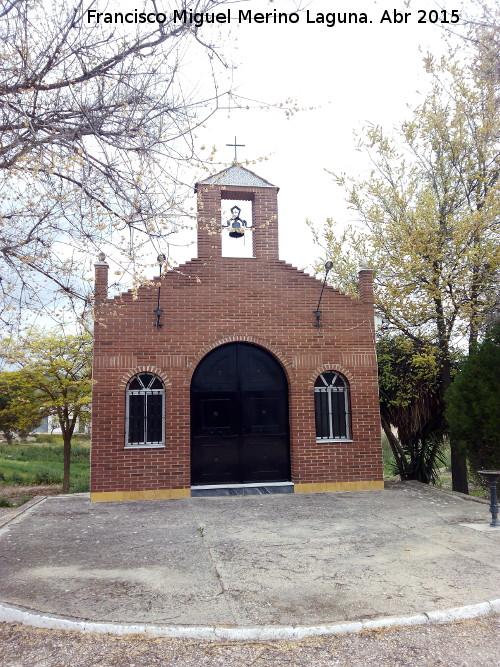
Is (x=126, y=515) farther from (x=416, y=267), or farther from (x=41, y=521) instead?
(x=416, y=267)

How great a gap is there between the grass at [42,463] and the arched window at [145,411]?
22.3 ft

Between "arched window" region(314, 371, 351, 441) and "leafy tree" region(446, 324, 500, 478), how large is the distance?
217 cm

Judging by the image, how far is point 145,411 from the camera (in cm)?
1062

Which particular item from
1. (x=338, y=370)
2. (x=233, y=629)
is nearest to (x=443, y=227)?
(x=338, y=370)

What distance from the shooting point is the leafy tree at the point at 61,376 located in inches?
582

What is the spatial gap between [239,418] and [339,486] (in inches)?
99.9

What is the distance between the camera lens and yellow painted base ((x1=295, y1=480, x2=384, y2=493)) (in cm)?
1080

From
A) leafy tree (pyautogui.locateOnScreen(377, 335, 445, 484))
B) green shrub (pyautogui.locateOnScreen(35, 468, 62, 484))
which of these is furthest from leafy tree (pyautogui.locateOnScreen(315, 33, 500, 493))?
green shrub (pyautogui.locateOnScreen(35, 468, 62, 484))

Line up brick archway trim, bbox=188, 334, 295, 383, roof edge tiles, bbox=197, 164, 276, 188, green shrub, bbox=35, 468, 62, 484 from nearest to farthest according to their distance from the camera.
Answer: brick archway trim, bbox=188, 334, 295, 383 → roof edge tiles, bbox=197, 164, 276, 188 → green shrub, bbox=35, 468, 62, 484

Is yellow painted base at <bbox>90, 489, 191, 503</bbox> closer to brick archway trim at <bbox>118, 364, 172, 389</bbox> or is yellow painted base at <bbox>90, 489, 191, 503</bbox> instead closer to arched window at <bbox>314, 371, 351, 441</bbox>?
brick archway trim at <bbox>118, 364, 172, 389</bbox>

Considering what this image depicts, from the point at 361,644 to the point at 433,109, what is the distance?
1172 centimetres

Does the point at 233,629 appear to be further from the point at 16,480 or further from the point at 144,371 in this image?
the point at 16,480

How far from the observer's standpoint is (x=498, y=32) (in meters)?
7.21

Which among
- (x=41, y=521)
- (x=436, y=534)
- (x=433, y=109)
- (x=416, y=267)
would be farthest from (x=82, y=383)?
(x=433, y=109)
